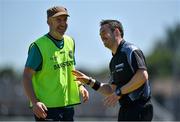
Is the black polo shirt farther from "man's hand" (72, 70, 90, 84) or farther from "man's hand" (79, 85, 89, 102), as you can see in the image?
"man's hand" (79, 85, 89, 102)

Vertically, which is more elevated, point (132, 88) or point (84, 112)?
point (132, 88)

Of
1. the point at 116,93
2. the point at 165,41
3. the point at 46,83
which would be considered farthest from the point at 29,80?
the point at 165,41

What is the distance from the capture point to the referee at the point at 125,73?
9320 millimetres

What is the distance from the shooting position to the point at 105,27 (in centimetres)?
957

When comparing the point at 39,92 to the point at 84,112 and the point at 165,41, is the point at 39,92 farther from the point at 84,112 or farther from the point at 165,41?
the point at 165,41

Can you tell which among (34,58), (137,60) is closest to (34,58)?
(34,58)

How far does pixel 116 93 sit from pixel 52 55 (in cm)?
99

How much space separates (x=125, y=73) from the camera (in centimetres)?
947

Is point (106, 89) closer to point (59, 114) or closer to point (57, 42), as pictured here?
point (59, 114)

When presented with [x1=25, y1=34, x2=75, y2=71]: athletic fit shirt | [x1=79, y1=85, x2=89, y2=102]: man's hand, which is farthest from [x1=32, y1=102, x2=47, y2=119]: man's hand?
[x1=79, y1=85, x2=89, y2=102]: man's hand

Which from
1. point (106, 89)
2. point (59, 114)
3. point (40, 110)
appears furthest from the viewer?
point (106, 89)

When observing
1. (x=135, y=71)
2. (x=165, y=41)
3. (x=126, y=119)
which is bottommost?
(x=165, y=41)

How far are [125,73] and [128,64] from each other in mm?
127

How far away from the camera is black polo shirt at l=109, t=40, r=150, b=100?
30.6ft
